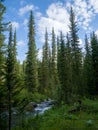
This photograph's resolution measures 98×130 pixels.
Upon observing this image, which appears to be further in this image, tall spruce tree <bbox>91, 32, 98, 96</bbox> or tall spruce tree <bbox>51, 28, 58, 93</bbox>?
tall spruce tree <bbox>51, 28, 58, 93</bbox>

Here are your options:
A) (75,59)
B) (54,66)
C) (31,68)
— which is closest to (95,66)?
(75,59)

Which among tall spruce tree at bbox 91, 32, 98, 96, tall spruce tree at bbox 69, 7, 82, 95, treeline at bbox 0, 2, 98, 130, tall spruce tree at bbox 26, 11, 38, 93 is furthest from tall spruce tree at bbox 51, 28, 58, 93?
tall spruce tree at bbox 91, 32, 98, 96

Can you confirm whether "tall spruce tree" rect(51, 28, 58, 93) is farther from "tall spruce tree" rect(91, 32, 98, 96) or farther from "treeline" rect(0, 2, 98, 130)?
"tall spruce tree" rect(91, 32, 98, 96)

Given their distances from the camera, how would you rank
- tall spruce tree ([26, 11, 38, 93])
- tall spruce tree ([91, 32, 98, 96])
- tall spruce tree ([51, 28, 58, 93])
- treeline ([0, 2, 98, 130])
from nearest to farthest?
treeline ([0, 2, 98, 130]) < tall spruce tree ([91, 32, 98, 96]) < tall spruce tree ([26, 11, 38, 93]) < tall spruce tree ([51, 28, 58, 93])

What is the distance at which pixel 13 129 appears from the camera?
17594 millimetres

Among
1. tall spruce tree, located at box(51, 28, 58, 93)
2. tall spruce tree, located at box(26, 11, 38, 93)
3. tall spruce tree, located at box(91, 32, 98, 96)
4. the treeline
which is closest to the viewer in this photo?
the treeline

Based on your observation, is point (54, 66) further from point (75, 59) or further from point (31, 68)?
point (75, 59)

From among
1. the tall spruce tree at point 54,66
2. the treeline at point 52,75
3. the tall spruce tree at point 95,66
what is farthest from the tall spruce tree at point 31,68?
the tall spruce tree at point 95,66

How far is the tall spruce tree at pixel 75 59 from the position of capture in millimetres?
43756

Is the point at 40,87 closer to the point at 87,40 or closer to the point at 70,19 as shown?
the point at 70,19

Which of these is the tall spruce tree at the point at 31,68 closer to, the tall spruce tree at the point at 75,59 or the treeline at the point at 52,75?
the treeline at the point at 52,75

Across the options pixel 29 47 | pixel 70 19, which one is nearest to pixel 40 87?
pixel 29 47

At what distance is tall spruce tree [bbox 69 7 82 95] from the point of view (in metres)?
43.8

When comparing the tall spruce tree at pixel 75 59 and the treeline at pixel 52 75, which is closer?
the treeline at pixel 52 75
